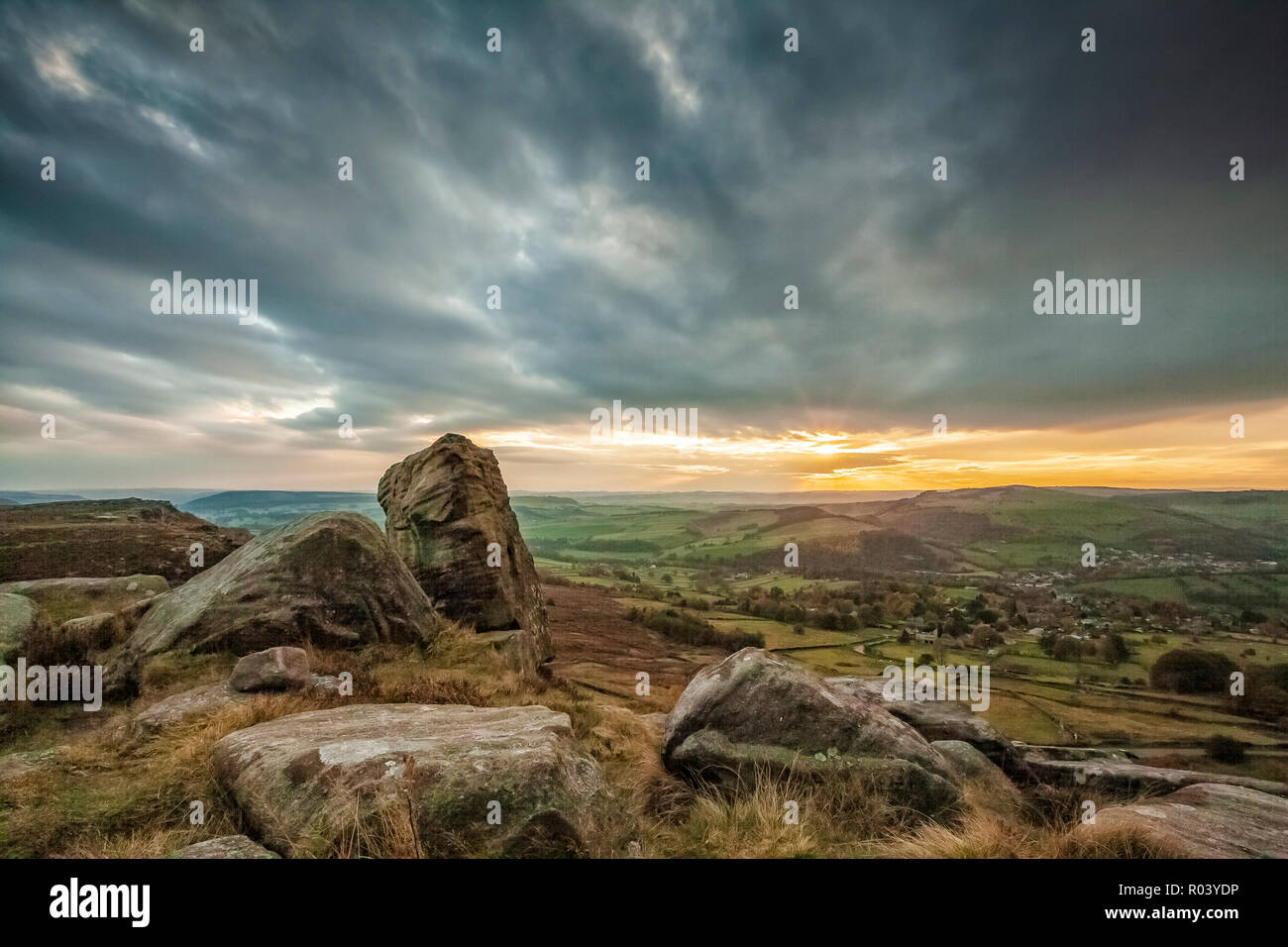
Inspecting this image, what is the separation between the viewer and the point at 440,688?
9.38 m

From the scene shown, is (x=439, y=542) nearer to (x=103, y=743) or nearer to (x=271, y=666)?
(x=271, y=666)

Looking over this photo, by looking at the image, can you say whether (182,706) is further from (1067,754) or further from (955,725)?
(1067,754)

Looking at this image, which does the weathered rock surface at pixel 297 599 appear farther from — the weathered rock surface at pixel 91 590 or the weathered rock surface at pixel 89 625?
the weathered rock surface at pixel 91 590

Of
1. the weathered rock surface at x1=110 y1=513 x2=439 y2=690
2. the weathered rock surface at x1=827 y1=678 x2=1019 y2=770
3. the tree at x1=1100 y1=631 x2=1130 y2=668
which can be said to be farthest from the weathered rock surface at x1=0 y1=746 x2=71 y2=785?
the tree at x1=1100 y1=631 x2=1130 y2=668

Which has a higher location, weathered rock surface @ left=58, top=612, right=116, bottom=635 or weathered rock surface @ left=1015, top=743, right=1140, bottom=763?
weathered rock surface @ left=58, top=612, right=116, bottom=635

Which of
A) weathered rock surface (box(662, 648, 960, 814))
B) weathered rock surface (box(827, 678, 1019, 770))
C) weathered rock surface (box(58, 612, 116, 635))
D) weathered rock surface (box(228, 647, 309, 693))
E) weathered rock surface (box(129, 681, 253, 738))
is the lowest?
weathered rock surface (box(827, 678, 1019, 770))

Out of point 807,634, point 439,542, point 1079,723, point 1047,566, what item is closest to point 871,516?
point 1047,566

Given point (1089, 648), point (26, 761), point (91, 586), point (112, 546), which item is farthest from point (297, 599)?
point (1089, 648)

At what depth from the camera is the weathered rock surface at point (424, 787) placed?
14.0ft

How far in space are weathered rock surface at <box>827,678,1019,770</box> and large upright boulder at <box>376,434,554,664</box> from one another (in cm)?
1045

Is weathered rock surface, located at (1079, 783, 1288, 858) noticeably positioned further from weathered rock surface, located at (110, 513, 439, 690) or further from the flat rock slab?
the flat rock slab

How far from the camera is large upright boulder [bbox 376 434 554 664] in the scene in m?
16.0

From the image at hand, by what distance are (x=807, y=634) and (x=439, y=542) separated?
33.1 m

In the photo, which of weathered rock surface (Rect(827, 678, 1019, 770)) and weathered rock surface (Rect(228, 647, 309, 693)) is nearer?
weathered rock surface (Rect(228, 647, 309, 693))
